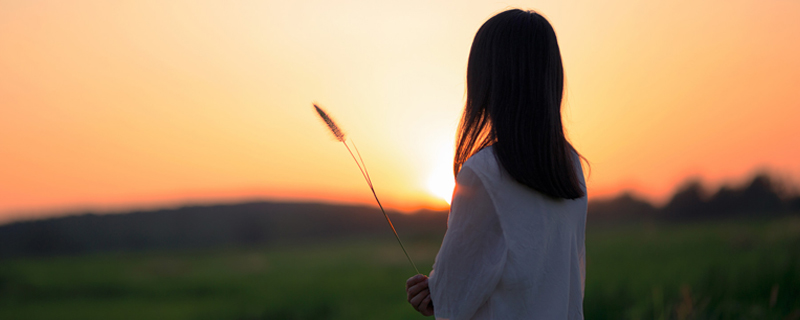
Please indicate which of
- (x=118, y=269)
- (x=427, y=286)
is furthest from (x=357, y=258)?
(x=427, y=286)

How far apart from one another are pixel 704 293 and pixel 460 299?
6016 millimetres

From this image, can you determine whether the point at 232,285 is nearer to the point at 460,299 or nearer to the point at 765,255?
the point at 765,255

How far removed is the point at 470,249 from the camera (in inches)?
52.2

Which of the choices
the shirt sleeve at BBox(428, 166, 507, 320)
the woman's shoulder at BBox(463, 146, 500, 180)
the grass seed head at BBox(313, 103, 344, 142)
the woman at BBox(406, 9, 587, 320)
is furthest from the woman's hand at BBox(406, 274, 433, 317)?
the grass seed head at BBox(313, 103, 344, 142)

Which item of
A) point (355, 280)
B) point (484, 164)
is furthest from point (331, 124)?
point (355, 280)

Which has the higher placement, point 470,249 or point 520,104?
point 520,104

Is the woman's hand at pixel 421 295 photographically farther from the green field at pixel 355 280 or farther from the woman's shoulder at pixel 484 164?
the green field at pixel 355 280

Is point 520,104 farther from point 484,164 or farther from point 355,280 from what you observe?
point 355,280

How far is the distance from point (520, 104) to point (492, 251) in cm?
41

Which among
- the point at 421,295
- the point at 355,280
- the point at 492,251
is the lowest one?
the point at 355,280

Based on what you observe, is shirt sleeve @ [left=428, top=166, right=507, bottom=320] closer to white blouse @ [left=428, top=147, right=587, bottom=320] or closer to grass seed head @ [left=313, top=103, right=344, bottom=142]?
white blouse @ [left=428, top=147, right=587, bottom=320]

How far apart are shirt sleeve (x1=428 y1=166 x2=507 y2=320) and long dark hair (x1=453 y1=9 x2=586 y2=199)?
0.11 meters

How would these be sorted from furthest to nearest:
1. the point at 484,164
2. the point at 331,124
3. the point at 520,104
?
the point at 331,124 → the point at 520,104 → the point at 484,164

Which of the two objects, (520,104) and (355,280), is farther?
(355,280)
